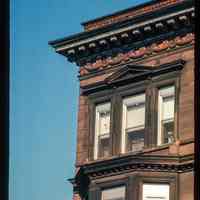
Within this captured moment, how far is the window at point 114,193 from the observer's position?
63.9 ft

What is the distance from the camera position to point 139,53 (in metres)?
21.3

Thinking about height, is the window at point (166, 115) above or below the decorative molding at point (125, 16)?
below

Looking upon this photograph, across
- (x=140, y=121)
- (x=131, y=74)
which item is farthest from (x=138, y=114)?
(x=131, y=74)

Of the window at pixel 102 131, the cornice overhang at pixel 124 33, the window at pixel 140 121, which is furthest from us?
the window at pixel 102 131

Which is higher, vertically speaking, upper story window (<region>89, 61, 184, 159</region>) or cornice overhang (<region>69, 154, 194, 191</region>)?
upper story window (<region>89, 61, 184, 159</region>)

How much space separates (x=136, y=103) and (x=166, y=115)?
2.46 feet

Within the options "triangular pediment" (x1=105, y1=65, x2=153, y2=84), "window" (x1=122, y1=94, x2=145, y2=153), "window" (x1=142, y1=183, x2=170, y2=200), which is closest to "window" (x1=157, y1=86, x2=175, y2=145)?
"window" (x1=122, y1=94, x2=145, y2=153)

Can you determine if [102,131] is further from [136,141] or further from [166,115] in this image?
[166,115]

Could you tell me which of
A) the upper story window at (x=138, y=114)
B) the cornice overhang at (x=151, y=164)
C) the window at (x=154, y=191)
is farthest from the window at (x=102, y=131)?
the window at (x=154, y=191)

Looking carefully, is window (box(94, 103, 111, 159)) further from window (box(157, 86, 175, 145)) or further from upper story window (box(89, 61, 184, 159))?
window (box(157, 86, 175, 145))

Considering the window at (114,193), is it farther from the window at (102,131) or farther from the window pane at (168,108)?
the window pane at (168,108)

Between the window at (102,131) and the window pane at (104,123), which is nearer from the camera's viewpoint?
the window at (102,131)

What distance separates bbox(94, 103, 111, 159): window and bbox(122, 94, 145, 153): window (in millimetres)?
518

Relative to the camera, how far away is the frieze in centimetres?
2072
